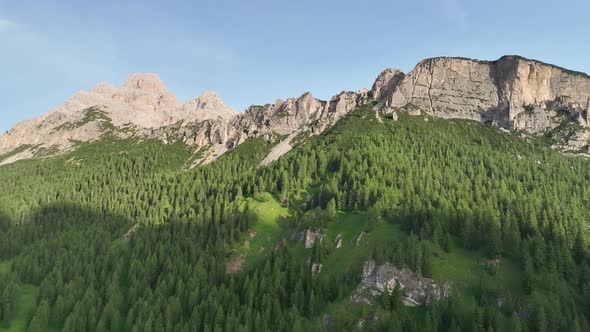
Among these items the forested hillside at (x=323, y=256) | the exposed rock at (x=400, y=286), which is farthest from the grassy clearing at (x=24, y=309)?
the exposed rock at (x=400, y=286)

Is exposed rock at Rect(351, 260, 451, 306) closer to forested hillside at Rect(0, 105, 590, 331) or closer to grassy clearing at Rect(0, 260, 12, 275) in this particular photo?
forested hillside at Rect(0, 105, 590, 331)

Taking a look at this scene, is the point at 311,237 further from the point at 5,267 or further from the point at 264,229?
the point at 5,267

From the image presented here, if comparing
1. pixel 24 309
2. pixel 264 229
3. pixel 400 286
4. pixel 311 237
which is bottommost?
pixel 24 309

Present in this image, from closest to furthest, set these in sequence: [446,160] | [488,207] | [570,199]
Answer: [488,207] < [570,199] < [446,160]

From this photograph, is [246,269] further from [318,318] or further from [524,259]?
[524,259]

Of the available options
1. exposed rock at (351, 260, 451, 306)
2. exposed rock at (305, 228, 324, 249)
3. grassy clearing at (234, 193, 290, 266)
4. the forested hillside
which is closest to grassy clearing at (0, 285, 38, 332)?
the forested hillside

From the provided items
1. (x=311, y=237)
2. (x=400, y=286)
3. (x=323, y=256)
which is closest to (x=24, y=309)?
(x=311, y=237)

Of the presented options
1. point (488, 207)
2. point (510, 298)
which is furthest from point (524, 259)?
point (488, 207)
